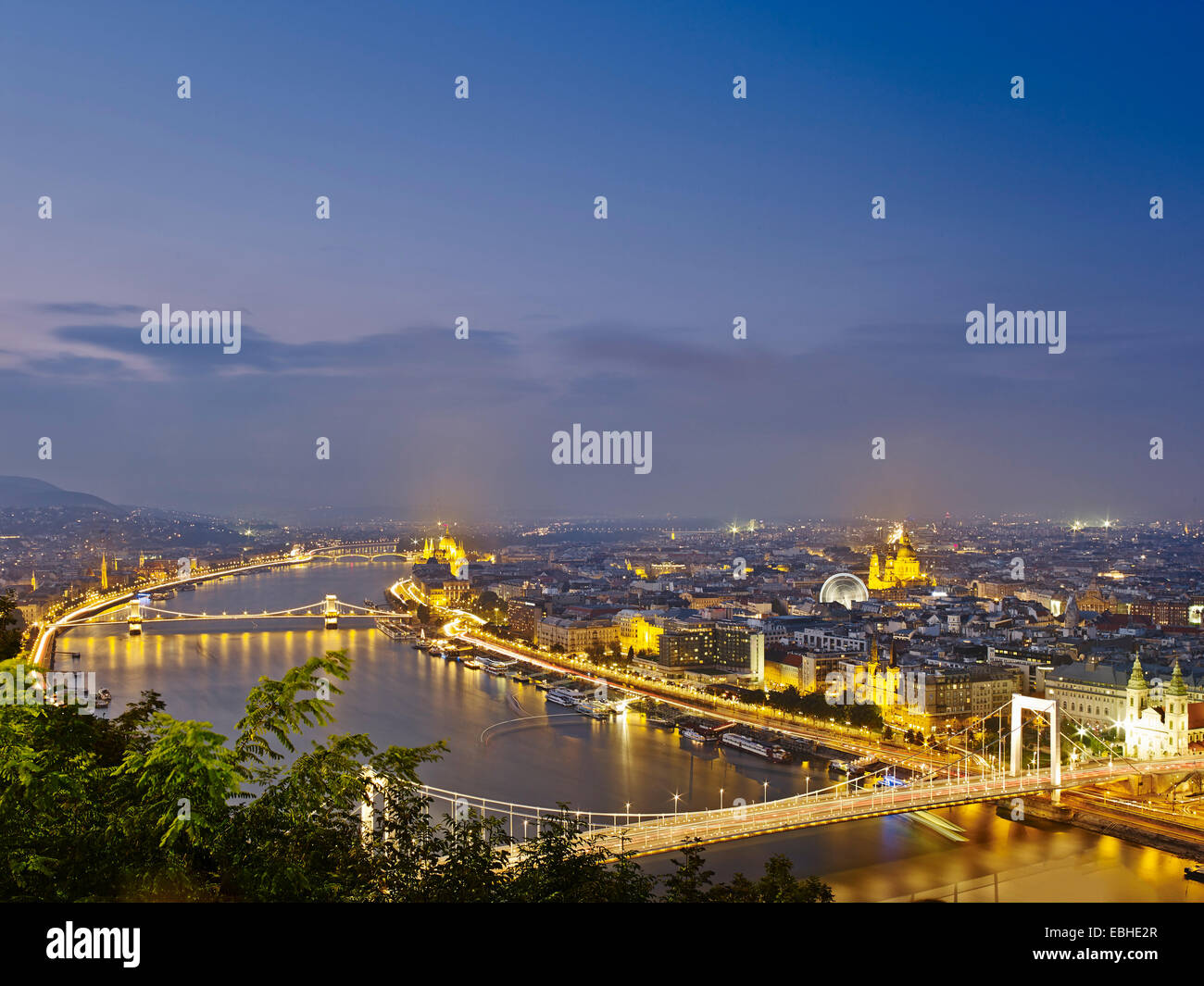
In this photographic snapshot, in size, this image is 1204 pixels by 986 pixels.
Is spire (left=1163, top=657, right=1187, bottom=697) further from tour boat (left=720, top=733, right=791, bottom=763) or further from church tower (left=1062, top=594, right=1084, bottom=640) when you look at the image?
church tower (left=1062, top=594, right=1084, bottom=640)

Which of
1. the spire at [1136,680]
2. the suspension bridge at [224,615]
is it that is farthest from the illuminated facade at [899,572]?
the spire at [1136,680]

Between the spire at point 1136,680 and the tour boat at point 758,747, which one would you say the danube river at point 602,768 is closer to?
the tour boat at point 758,747

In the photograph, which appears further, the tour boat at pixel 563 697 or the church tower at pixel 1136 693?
the tour boat at pixel 563 697

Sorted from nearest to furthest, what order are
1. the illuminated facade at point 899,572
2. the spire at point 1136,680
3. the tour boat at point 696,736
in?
1. the tour boat at point 696,736
2. the spire at point 1136,680
3. the illuminated facade at point 899,572

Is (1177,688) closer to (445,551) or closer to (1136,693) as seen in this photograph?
(1136,693)

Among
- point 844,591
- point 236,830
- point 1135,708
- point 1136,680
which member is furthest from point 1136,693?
point 844,591

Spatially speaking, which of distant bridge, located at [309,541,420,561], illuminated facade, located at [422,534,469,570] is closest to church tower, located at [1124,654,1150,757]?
illuminated facade, located at [422,534,469,570]
